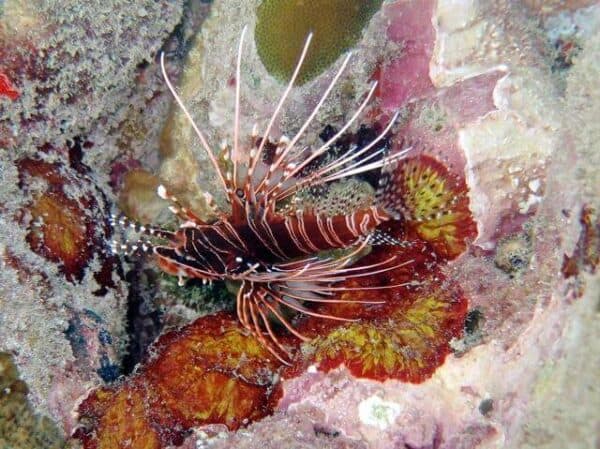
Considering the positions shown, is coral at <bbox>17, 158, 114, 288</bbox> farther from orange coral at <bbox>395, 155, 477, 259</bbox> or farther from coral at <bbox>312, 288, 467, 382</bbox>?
orange coral at <bbox>395, 155, 477, 259</bbox>

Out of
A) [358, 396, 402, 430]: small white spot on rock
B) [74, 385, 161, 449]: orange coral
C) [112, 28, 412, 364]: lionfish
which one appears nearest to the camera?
[358, 396, 402, 430]: small white spot on rock

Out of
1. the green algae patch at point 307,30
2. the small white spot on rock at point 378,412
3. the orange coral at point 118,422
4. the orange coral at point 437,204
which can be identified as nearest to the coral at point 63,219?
the orange coral at point 118,422

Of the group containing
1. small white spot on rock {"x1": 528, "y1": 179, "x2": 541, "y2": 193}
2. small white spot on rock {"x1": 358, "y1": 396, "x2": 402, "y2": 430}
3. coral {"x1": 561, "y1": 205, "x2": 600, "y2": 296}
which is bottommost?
small white spot on rock {"x1": 358, "y1": 396, "x2": 402, "y2": 430}

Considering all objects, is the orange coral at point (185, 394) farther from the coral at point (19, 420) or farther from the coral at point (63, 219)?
the coral at point (63, 219)

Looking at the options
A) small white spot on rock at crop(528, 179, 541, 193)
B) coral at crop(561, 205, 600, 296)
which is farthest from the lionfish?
coral at crop(561, 205, 600, 296)

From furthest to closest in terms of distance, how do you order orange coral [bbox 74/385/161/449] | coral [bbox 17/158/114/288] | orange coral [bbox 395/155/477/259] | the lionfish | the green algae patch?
the green algae patch < coral [bbox 17/158/114/288] < the lionfish < orange coral [bbox 395/155/477/259] < orange coral [bbox 74/385/161/449]

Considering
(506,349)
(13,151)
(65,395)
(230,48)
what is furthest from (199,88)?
(506,349)
